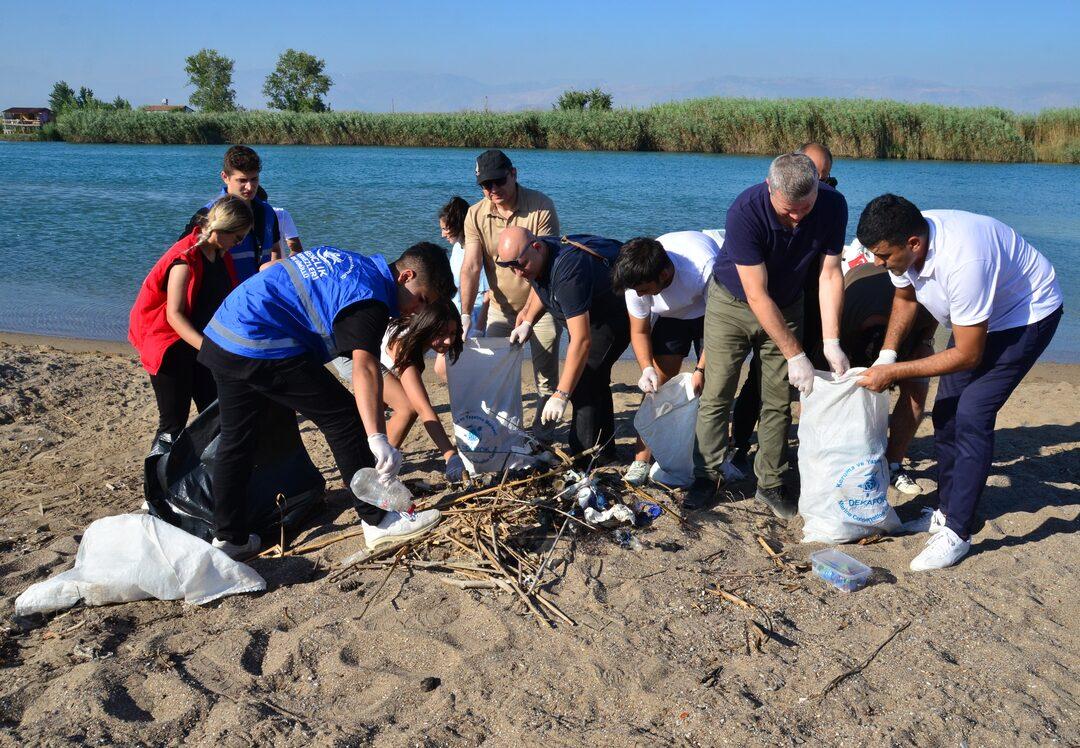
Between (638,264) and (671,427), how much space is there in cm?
91

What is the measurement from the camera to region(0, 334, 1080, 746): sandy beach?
2502mm

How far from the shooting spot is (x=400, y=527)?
137 inches

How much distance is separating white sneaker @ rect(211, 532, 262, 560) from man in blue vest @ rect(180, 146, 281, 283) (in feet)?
4.70

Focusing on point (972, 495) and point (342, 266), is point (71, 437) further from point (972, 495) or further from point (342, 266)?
point (972, 495)

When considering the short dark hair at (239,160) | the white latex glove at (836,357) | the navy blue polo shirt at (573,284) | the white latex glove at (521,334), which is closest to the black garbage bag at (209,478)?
the white latex glove at (521,334)

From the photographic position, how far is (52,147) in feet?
119

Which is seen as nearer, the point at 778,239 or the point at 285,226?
the point at 778,239

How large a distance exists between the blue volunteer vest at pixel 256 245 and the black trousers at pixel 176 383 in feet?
1.66

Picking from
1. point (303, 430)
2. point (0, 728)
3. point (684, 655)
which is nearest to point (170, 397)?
point (303, 430)

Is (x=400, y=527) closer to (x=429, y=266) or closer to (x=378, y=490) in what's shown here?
(x=378, y=490)

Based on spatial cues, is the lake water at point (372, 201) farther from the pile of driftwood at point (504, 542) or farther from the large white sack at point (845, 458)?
the pile of driftwood at point (504, 542)

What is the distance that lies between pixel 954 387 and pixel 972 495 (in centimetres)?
47

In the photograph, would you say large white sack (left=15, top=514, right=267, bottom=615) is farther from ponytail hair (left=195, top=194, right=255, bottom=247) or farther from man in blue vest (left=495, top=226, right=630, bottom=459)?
man in blue vest (left=495, top=226, right=630, bottom=459)

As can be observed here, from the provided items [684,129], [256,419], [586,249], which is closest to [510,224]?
[586,249]
